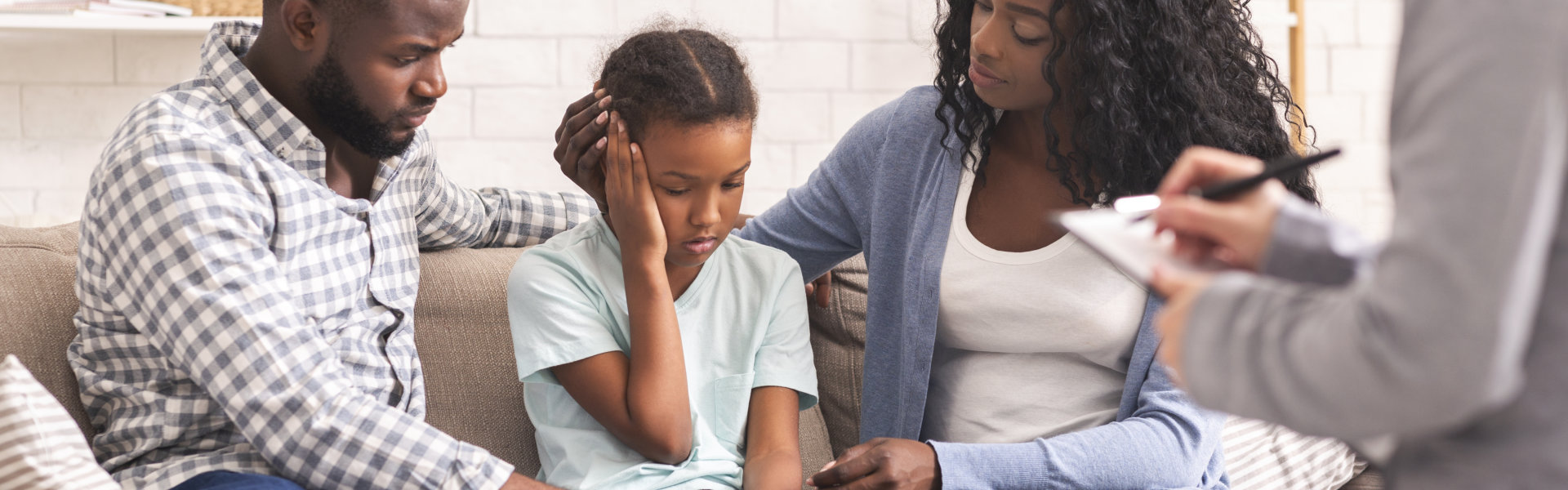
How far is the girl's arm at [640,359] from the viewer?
1.18m

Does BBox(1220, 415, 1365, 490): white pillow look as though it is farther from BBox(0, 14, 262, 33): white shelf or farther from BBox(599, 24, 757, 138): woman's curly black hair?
BBox(0, 14, 262, 33): white shelf

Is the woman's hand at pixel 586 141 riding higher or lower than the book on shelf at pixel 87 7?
lower

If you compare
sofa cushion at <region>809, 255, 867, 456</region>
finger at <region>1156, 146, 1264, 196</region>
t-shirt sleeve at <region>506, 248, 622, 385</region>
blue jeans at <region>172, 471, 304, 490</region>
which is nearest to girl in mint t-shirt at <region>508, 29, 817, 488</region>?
t-shirt sleeve at <region>506, 248, 622, 385</region>

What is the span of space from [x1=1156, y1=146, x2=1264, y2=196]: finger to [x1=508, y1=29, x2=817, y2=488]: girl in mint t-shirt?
24.7 inches

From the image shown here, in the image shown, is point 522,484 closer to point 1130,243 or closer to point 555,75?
point 1130,243

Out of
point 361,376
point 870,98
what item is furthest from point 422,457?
point 870,98

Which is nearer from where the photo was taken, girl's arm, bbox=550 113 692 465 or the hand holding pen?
the hand holding pen

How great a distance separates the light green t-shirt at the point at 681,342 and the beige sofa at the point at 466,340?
0.18 metres

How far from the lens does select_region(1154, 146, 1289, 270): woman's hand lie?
61 cm

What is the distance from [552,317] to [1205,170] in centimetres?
75

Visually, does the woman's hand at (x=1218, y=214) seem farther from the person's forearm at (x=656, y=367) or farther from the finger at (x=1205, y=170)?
the person's forearm at (x=656, y=367)

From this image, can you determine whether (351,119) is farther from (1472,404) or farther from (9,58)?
(9,58)

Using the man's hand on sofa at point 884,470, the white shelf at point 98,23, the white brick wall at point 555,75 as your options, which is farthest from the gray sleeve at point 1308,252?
the white shelf at point 98,23

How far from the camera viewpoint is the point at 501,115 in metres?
2.35
